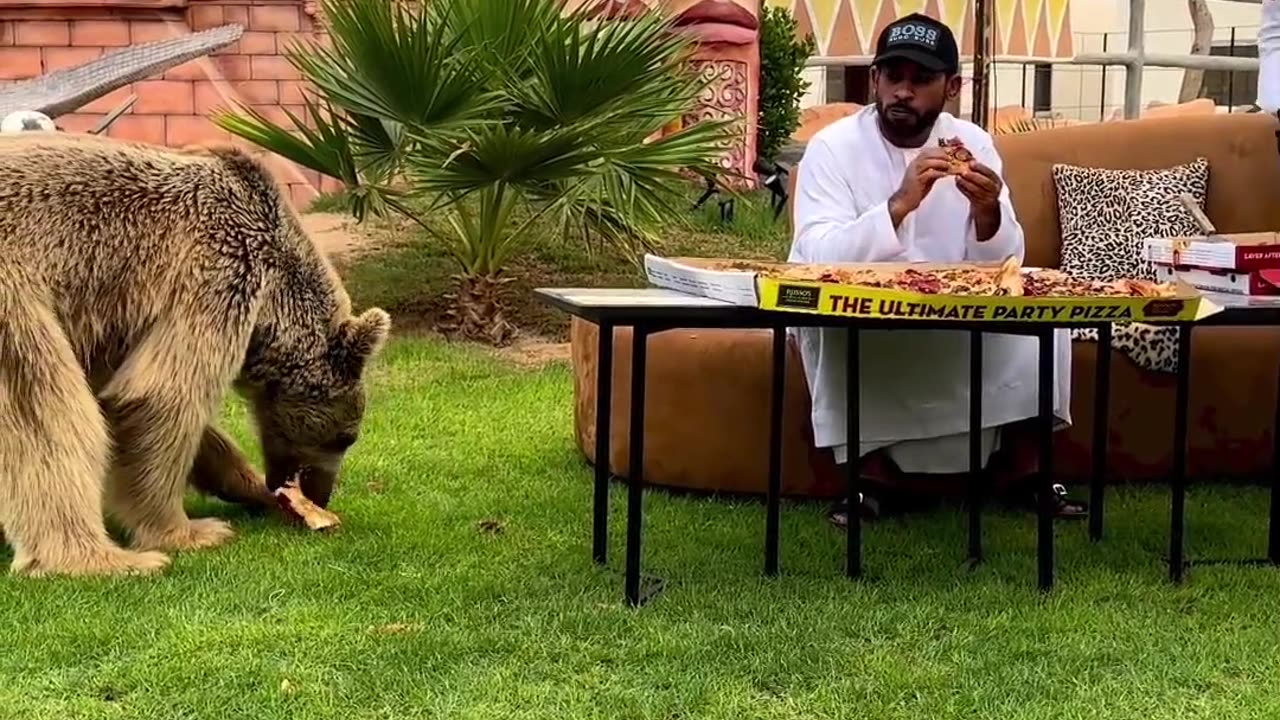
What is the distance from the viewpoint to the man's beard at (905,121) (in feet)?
14.6

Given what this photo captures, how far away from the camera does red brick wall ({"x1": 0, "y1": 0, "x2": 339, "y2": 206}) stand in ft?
38.1

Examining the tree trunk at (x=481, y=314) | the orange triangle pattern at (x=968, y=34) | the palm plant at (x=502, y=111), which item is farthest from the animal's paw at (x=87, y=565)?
the orange triangle pattern at (x=968, y=34)

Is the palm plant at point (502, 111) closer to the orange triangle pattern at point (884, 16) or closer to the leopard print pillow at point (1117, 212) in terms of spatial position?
the leopard print pillow at point (1117, 212)

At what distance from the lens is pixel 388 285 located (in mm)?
9477

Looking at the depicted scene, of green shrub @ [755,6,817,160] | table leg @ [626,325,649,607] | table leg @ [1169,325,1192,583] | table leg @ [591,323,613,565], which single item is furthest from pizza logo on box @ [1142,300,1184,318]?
green shrub @ [755,6,817,160]

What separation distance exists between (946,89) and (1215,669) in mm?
1872

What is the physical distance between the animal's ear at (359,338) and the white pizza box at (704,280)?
935mm

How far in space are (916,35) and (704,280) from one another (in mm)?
1072

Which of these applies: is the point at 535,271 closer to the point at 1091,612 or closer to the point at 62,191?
the point at 62,191

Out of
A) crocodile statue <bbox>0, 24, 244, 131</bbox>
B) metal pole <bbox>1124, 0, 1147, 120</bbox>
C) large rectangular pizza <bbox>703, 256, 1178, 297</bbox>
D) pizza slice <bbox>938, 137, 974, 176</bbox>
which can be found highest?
metal pole <bbox>1124, 0, 1147, 120</bbox>

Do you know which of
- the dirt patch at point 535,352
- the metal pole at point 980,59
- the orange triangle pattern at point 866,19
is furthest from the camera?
the orange triangle pattern at point 866,19

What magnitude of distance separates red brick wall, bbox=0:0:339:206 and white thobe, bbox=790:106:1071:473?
7.66m

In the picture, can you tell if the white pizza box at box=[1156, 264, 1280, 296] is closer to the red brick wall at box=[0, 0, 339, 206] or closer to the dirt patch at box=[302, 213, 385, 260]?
the dirt patch at box=[302, 213, 385, 260]

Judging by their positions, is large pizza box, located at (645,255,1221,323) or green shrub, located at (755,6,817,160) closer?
large pizza box, located at (645,255,1221,323)
